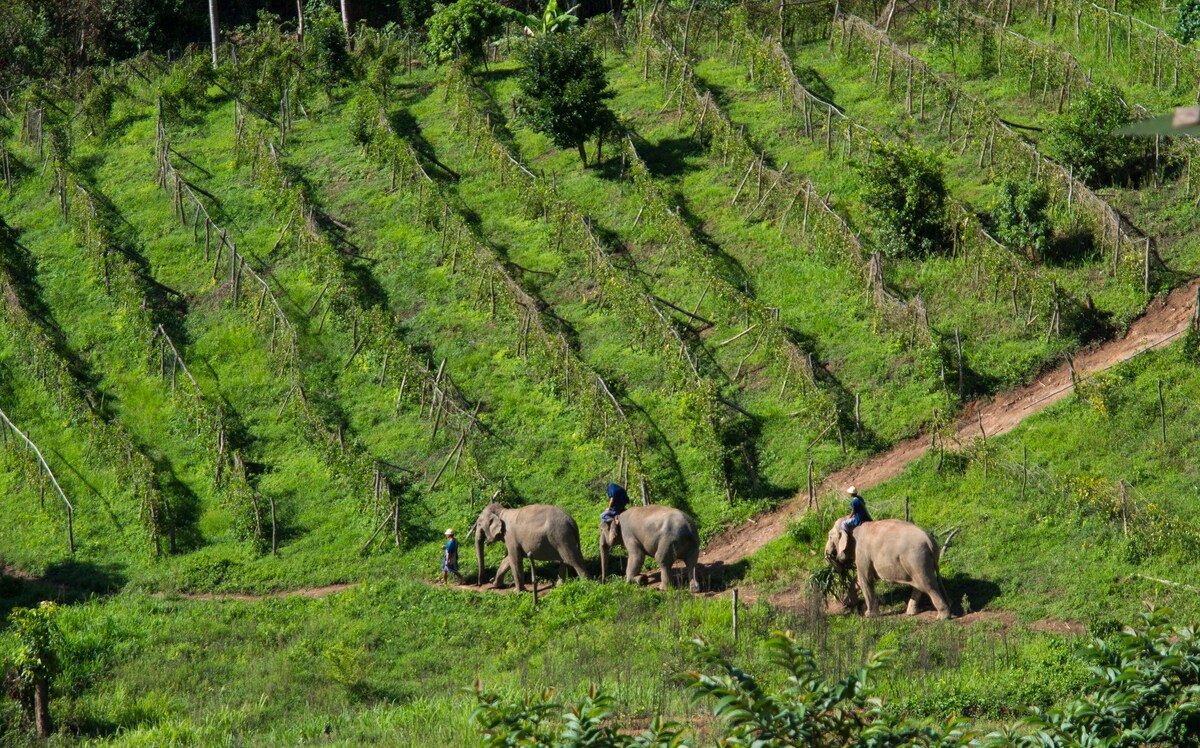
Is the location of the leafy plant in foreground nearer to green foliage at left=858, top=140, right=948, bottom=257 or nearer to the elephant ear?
the elephant ear

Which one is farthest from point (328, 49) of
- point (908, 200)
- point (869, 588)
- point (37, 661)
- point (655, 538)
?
point (869, 588)

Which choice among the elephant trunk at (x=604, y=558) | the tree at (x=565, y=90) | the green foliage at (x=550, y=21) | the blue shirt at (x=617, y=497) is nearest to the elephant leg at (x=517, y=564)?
the elephant trunk at (x=604, y=558)

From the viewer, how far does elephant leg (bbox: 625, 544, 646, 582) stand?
22797 millimetres

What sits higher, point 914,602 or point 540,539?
point 540,539

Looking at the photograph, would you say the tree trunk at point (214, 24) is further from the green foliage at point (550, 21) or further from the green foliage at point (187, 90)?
the green foliage at point (550, 21)

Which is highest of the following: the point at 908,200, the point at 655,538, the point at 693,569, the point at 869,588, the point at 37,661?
the point at 908,200

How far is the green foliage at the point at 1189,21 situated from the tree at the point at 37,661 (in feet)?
90.1

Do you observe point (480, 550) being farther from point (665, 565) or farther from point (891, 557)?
point (891, 557)

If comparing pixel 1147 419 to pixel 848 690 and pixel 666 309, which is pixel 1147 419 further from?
pixel 848 690

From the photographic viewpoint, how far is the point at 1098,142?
1174 inches

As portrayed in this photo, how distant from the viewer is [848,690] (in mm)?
11734

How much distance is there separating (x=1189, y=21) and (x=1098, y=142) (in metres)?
5.11

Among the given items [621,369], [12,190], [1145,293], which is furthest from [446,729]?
[12,190]

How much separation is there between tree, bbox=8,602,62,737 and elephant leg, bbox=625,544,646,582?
883cm
